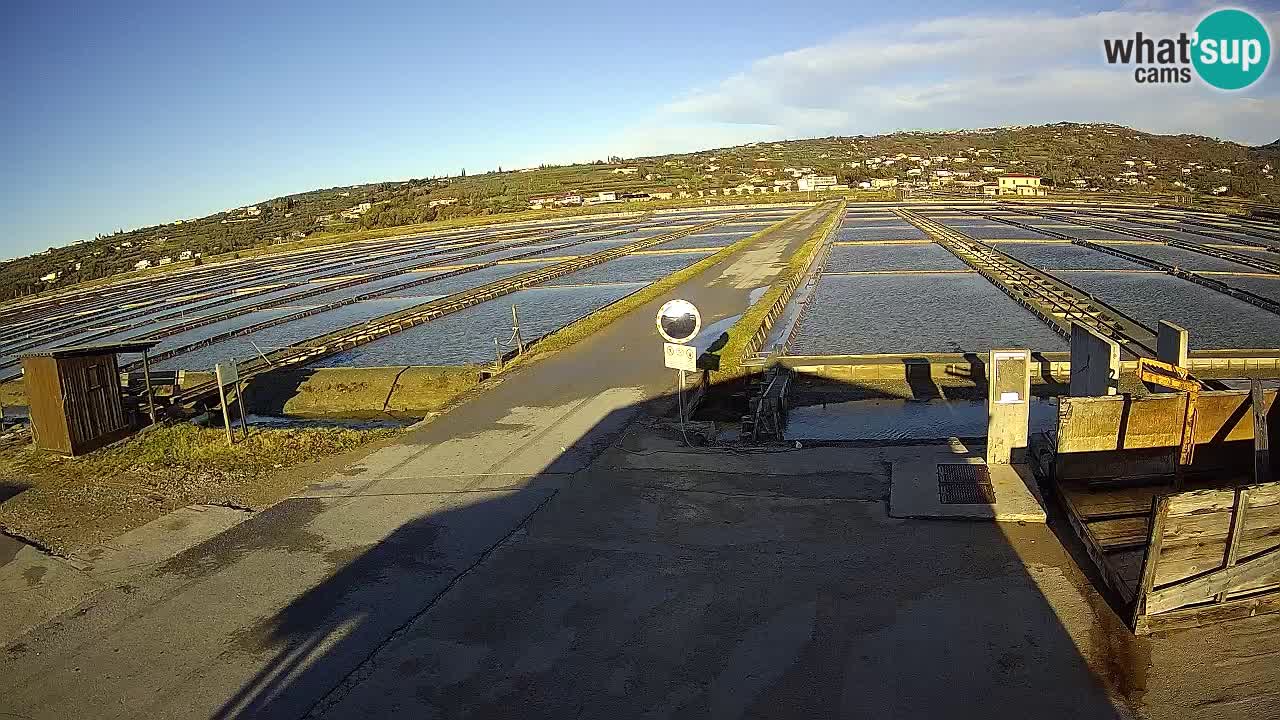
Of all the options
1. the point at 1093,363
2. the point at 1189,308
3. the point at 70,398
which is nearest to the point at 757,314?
the point at 1093,363

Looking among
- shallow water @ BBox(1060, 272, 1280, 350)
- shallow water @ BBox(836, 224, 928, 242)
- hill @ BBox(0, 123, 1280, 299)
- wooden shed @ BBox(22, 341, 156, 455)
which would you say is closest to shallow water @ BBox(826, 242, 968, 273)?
shallow water @ BBox(836, 224, 928, 242)

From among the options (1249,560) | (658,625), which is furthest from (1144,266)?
(658,625)

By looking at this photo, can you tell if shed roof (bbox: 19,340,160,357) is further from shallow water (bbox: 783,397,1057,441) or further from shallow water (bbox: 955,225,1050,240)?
shallow water (bbox: 955,225,1050,240)

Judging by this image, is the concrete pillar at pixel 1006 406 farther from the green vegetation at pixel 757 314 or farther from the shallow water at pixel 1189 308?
the shallow water at pixel 1189 308

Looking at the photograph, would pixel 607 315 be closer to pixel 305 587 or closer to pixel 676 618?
pixel 305 587

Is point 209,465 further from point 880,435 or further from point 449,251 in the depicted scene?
point 449,251

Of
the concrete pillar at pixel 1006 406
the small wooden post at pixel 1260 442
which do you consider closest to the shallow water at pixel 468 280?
the concrete pillar at pixel 1006 406
